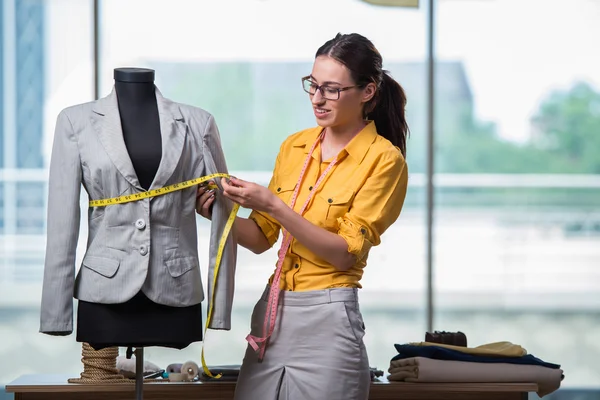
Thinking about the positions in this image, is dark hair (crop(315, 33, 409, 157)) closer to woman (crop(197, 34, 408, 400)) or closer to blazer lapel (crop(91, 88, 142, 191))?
woman (crop(197, 34, 408, 400))

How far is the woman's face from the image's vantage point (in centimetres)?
299

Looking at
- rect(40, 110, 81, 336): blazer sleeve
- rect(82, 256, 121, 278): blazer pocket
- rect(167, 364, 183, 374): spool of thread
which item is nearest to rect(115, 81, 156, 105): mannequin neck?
rect(40, 110, 81, 336): blazer sleeve

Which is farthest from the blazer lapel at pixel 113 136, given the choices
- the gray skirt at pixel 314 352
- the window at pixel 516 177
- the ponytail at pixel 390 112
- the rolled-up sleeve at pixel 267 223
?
the window at pixel 516 177

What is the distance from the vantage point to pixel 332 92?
299 cm

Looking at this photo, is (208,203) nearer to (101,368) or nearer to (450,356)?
(101,368)

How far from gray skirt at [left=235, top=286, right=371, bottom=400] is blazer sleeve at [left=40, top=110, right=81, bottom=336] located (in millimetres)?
601

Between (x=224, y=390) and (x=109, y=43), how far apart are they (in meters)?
2.06

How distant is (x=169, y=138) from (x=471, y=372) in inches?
62.1

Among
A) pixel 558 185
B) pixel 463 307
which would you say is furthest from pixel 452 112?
pixel 463 307

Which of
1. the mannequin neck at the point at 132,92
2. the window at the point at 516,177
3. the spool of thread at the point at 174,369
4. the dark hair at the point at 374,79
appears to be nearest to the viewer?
the mannequin neck at the point at 132,92

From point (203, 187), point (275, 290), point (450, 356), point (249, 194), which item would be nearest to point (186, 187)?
point (203, 187)

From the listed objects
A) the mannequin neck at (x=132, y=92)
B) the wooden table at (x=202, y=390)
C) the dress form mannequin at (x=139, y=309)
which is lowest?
the wooden table at (x=202, y=390)

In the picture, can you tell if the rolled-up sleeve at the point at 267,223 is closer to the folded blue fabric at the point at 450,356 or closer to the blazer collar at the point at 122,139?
the blazer collar at the point at 122,139

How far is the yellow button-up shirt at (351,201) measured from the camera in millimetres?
2975
